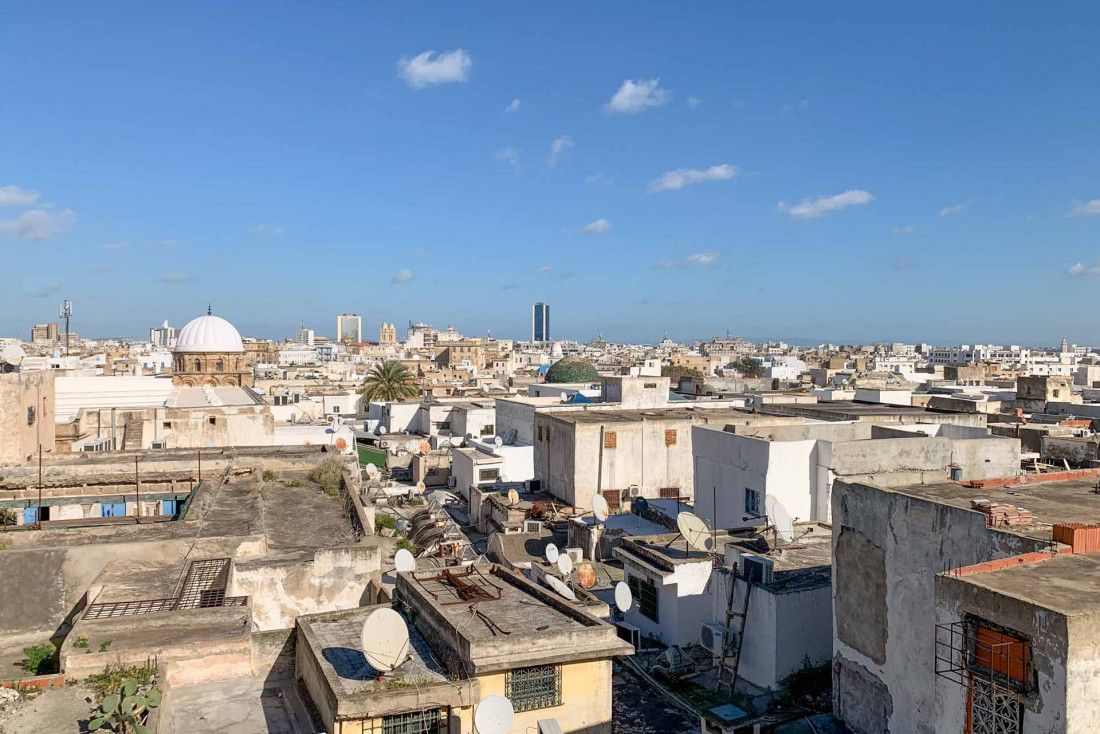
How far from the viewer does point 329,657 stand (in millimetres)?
9688

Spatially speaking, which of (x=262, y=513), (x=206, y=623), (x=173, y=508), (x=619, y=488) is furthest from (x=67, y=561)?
(x=619, y=488)

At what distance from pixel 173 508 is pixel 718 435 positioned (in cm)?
1256

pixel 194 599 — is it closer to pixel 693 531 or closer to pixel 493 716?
pixel 493 716

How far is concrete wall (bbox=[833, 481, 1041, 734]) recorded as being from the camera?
9.73 m

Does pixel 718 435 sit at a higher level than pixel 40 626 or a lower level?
higher

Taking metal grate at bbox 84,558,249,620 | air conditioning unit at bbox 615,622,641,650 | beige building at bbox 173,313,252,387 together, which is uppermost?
beige building at bbox 173,313,252,387

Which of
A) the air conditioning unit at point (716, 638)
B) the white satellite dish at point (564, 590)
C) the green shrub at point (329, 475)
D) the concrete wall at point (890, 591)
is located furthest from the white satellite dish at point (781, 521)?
the green shrub at point (329, 475)

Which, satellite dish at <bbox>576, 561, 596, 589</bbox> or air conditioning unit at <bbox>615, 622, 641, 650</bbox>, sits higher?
satellite dish at <bbox>576, 561, 596, 589</bbox>

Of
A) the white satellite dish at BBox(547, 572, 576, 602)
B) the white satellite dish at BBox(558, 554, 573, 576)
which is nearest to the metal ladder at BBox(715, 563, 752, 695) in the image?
the white satellite dish at BBox(547, 572, 576, 602)

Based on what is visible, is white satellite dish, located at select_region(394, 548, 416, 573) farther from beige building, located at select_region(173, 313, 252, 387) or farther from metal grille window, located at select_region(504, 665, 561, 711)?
beige building, located at select_region(173, 313, 252, 387)

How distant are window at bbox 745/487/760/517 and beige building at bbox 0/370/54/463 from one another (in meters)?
17.3

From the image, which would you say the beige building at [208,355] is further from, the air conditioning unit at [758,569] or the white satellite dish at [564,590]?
the air conditioning unit at [758,569]

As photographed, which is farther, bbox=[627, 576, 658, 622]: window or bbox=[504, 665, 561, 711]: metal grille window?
bbox=[627, 576, 658, 622]: window

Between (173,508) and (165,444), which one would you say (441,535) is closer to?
(173,508)
